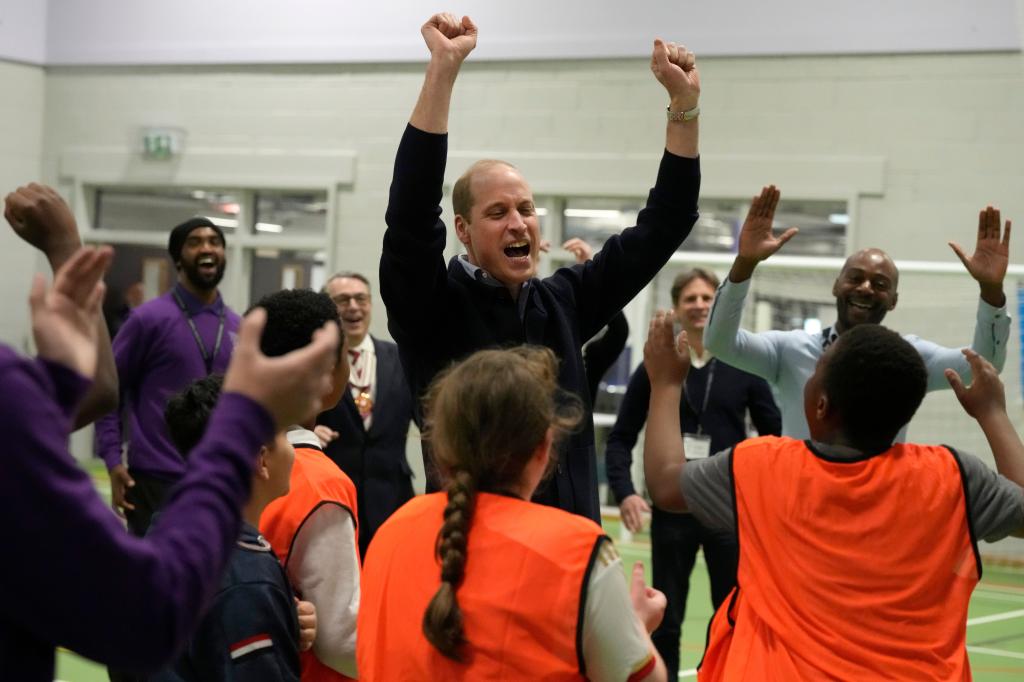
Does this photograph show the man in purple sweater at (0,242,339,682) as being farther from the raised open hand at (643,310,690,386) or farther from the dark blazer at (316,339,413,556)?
the dark blazer at (316,339,413,556)

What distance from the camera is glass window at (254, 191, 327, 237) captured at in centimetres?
1188

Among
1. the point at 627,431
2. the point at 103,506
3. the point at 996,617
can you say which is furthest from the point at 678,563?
the point at 103,506

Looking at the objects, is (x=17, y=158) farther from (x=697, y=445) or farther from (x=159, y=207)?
(x=697, y=445)

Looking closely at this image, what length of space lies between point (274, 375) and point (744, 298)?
8.14ft

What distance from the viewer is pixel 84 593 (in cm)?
118

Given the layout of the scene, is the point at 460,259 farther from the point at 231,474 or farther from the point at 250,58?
the point at 250,58

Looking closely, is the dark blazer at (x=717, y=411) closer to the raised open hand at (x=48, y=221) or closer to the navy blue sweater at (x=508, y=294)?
the navy blue sweater at (x=508, y=294)

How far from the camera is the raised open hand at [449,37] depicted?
8.27 ft

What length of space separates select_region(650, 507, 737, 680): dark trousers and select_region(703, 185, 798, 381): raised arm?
1040 millimetres

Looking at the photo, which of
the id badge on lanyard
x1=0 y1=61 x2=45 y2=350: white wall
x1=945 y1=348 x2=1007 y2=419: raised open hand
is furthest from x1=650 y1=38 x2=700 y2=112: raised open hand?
x1=0 y1=61 x2=45 y2=350: white wall

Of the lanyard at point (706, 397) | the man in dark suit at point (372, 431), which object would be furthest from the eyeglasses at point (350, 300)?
the lanyard at point (706, 397)

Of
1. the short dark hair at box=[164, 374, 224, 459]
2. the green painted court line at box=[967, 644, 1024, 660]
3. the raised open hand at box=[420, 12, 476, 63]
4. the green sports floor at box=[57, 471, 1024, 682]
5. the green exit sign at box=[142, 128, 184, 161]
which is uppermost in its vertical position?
the green exit sign at box=[142, 128, 184, 161]

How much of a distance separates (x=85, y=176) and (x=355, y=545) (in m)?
11.1

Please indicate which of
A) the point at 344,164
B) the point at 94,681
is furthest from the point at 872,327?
the point at 344,164
